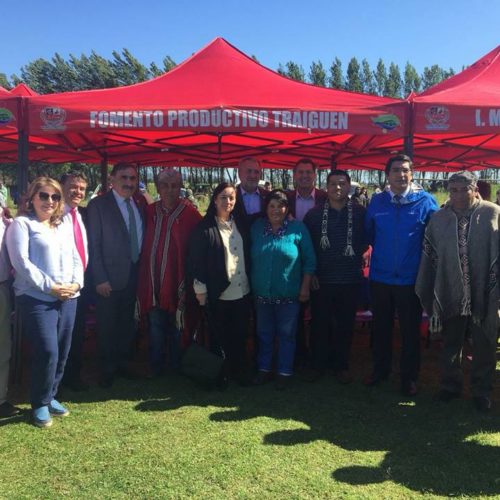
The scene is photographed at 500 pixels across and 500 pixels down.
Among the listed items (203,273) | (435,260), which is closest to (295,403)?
(203,273)

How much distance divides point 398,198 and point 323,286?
3.19 feet

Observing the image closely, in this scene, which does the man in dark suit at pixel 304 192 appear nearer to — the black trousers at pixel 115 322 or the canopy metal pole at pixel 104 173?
the black trousers at pixel 115 322

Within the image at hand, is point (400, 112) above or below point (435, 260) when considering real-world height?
above

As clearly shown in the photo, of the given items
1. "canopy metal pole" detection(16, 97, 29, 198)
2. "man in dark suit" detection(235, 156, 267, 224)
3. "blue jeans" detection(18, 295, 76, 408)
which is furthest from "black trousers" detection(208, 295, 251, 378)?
"canopy metal pole" detection(16, 97, 29, 198)

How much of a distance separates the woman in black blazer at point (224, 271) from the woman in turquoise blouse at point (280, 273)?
12cm

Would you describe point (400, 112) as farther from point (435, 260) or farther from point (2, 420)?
point (2, 420)

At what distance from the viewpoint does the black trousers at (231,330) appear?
4.11 m

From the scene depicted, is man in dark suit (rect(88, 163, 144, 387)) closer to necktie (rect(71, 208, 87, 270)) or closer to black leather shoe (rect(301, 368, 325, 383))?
necktie (rect(71, 208, 87, 270))

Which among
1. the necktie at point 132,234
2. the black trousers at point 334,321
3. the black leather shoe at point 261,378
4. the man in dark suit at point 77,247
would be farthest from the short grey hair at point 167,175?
the black leather shoe at point 261,378

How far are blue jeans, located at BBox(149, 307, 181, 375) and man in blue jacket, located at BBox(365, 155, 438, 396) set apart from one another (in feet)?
5.94

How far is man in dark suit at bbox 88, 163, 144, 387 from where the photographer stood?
399 centimetres

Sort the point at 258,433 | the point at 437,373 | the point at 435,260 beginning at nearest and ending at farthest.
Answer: the point at 258,433, the point at 435,260, the point at 437,373

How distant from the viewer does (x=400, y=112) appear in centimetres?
429

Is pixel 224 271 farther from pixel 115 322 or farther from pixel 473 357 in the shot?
pixel 473 357
